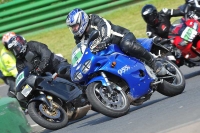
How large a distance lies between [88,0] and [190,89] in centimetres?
903

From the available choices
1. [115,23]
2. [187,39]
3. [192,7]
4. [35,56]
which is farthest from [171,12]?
[115,23]

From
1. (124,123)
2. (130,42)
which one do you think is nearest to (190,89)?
(130,42)

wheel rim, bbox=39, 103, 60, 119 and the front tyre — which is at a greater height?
the front tyre

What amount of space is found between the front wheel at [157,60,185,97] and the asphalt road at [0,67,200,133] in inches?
3.6

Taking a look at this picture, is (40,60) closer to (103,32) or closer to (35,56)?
(35,56)

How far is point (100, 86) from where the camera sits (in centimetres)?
796

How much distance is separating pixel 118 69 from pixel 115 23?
10.4 m

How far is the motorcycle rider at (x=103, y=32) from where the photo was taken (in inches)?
321

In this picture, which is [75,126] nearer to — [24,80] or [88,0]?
[24,80]

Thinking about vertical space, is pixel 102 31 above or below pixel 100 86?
above

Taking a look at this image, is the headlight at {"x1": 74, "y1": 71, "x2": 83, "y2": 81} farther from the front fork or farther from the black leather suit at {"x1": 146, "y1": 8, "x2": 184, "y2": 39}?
the black leather suit at {"x1": 146, "y1": 8, "x2": 184, "y2": 39}

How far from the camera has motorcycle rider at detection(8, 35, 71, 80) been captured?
32.0 ft

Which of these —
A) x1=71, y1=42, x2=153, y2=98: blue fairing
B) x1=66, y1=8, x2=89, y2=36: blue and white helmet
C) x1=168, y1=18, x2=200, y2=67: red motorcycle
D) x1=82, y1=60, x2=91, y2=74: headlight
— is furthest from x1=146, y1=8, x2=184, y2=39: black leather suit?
x1=82, y1=60, x2=91, y2=74: headlight

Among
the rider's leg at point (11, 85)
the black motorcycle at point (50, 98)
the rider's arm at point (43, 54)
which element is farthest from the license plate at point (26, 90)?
the rider's leg at point (11, 85)
